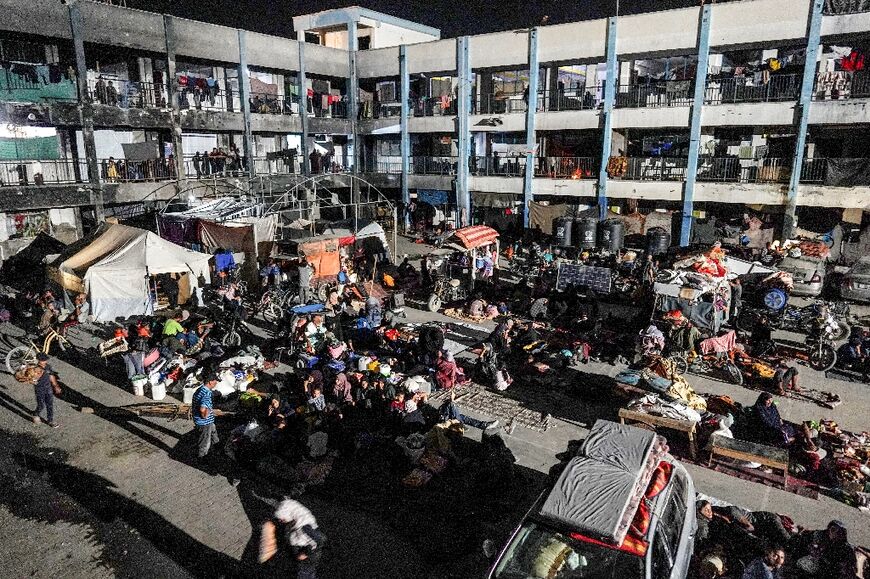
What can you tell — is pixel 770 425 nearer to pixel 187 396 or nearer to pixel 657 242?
pixel 187 396

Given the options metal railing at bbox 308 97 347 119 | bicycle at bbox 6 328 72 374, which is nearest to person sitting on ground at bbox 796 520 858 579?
bicycle at bbox 6 328 72 374

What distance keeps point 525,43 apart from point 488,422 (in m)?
28.0

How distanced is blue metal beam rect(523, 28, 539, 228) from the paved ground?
23.7 metres

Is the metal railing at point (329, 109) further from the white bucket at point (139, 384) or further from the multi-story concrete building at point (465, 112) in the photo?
the white bucket at point (139, 384)

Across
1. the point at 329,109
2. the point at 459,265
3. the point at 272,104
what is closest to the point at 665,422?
the point at 459,265

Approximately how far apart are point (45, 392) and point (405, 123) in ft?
102

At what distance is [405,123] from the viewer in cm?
3959

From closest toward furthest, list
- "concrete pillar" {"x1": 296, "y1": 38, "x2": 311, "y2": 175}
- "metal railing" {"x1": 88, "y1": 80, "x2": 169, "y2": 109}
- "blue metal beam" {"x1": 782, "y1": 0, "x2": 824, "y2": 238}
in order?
"blue metal beam" {"x1": 782, "y1": 0, "x2": 824, "y2": 238} → "metal railing" {"x1": 88, "y1": 80, "x2": 169, "y2": 109} → "concrete pillar" {"x1": 296, "y1": 38, "x2": 311, "y2": 175}

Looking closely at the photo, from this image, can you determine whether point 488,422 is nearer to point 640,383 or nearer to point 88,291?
point 640,383

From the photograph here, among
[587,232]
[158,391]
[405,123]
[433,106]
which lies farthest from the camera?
[405,123]

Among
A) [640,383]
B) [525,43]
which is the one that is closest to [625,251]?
[525,43]

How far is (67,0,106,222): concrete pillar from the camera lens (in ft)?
90.4

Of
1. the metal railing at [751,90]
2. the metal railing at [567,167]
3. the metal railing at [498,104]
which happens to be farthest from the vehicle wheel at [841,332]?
the metal railing at [498,104]

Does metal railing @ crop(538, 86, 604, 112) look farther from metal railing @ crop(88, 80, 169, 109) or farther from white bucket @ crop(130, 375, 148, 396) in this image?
white bucket @ crop(130, 375, 148, 396)
